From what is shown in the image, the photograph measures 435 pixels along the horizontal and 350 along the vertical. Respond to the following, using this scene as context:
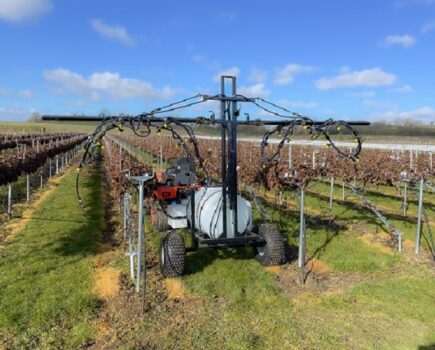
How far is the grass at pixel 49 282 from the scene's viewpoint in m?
5.80

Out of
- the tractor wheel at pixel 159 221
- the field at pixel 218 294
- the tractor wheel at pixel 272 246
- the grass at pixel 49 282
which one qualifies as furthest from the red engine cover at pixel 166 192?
the tractor wheel at pixel 272 246

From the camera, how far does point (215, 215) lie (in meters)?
8.05

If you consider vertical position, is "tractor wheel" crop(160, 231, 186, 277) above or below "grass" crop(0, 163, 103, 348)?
above

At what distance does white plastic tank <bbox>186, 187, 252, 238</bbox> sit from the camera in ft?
26.2

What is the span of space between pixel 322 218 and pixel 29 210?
30.6 feet

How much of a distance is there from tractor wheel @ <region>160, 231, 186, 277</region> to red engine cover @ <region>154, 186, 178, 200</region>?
1.80 meters

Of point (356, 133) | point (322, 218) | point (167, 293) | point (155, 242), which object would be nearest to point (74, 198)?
point (155, 242)

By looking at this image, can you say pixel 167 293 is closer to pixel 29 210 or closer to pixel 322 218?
pixel 322 218

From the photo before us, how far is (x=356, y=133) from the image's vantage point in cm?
801

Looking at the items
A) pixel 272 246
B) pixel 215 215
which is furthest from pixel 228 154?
pixel 272 246

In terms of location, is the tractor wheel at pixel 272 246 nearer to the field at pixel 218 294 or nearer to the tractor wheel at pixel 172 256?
the field at pixel 218 294

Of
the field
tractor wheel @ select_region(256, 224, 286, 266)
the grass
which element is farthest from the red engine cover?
tractor wheel @ select_region(256, 224, 286, 266)

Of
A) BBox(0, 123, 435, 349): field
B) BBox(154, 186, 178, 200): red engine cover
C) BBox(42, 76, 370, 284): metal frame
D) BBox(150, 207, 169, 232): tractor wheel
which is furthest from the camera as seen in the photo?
BBox(150, 207, 169, 232): tractor wheel

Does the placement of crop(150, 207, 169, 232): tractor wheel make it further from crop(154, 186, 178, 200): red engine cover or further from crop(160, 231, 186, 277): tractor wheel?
crop(160, 231, 186, 277): tractor wheel
